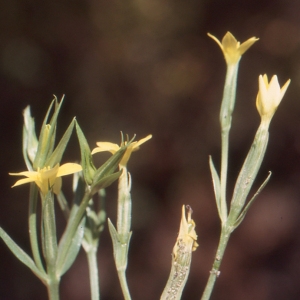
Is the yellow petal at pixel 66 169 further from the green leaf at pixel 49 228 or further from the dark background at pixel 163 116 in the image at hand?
the dark background at pixel 163 116

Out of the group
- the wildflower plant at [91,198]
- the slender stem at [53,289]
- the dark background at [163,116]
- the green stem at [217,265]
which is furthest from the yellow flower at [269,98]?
the dark background at [163,116]

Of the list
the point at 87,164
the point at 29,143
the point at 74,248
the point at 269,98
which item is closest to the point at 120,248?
the point at 74,248

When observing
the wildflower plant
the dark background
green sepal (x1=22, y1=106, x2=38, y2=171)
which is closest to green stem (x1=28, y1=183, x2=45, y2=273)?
the wildflower plant

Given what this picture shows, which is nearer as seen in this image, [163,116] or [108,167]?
[108,167]

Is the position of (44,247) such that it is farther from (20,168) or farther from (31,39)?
(31,39)

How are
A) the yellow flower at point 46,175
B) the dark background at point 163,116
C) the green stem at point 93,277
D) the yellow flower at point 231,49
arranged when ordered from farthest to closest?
the dark background at point 163,116 < the yellow flower at point 231,49 < the green stem at point 93,277 < the yellow flower at point 46,175

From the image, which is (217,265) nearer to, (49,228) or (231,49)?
(49,228)
